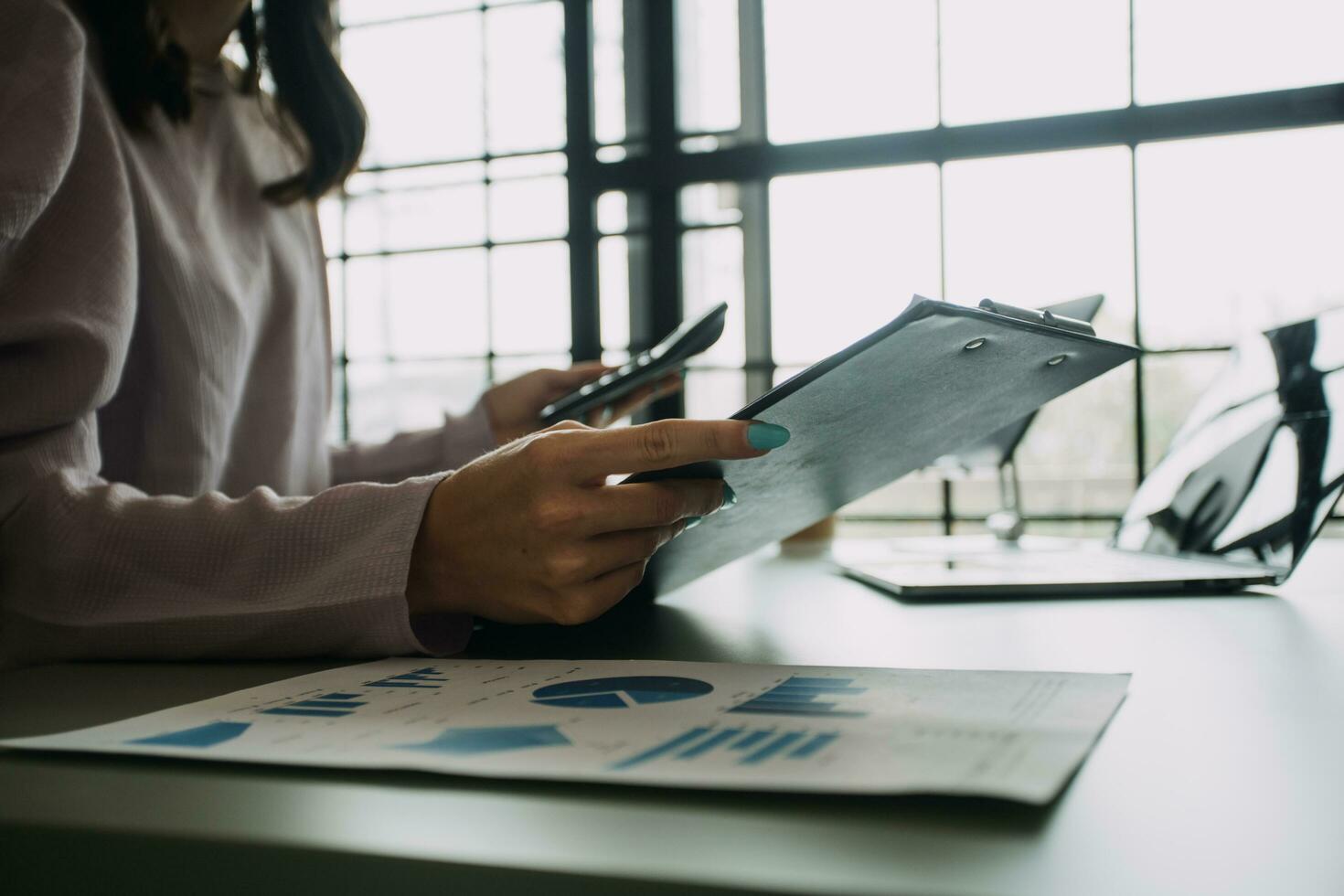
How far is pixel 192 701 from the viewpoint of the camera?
0.38 metres

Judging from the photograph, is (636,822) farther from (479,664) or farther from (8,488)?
(8,488)

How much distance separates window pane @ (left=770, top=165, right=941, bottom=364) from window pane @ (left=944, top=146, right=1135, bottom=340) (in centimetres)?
7

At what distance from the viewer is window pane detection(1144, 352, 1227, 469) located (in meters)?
2.15

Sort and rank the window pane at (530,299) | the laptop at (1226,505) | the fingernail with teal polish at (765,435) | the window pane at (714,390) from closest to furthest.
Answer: the fingernail with teal polish at (765,435), the laptop at (1226,505), the window pane at (714,390), the window pane at (530,299)

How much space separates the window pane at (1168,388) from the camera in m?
2.15

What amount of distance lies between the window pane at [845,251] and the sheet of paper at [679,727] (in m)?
1.94

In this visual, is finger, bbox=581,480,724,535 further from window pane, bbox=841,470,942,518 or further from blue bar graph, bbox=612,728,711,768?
window pane, bbox=841,470,942,518

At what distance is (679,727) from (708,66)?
248 centimetres

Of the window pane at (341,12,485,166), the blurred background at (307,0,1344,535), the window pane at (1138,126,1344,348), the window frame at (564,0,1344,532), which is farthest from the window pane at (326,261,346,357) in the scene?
the window pane at (1138,126,1344,348)

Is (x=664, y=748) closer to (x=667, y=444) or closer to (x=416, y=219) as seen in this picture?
(x=667, y=444)

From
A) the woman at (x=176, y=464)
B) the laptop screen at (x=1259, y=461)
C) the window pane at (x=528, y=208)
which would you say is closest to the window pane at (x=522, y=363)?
the window pane at (x=528, y=208)

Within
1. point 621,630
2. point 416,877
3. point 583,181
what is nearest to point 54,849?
point 416,877

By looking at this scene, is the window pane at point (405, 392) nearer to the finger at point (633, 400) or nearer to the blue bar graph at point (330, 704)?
the finger at point (633, 400)

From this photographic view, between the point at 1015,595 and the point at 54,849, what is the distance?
24.6 inches
